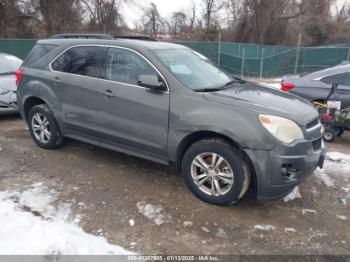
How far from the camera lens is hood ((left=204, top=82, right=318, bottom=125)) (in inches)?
Answer: 137

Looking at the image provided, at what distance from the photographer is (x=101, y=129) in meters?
4.47

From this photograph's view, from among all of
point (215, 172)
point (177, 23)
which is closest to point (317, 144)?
point (215, 172)

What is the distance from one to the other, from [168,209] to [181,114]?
3.48 ft

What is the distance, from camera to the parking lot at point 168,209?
318 cm

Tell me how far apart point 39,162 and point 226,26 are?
2526 centimetres

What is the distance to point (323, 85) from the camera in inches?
277

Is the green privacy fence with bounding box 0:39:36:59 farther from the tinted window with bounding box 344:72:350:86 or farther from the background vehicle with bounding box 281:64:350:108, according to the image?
the tinted window with bounding box 344:72:350:86

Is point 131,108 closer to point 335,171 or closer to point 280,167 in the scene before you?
point 280,167

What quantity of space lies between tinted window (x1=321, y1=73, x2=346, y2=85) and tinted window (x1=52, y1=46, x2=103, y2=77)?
492cm

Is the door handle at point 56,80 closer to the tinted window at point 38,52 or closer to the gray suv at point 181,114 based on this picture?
the gray suv at point 181,114

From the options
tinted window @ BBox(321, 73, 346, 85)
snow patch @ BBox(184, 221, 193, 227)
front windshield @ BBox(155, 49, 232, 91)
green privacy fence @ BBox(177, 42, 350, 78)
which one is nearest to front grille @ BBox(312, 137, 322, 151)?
front windshield @ BBox(155, 49, 232, 91)

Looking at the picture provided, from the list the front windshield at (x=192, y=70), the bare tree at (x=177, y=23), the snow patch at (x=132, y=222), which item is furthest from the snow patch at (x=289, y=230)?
the bare tree at (x=177, y=23)

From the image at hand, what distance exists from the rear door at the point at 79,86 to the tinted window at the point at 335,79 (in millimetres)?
4917

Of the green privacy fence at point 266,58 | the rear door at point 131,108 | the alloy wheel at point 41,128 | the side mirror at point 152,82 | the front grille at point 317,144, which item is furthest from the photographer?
the green privacy fence at point 266,58
